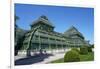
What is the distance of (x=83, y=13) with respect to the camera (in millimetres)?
2664

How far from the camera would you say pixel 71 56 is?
8.47 feet

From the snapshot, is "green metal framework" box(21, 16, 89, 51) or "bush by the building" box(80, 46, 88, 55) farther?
"bush by the building" box(80, 46, 88, 55)

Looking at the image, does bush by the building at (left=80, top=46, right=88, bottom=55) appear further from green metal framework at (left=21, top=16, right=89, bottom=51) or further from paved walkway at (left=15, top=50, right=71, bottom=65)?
paved walkway at (left=15, top=50, right=71, bottom=65)

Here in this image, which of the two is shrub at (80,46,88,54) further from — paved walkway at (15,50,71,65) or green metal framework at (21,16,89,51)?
paved walkway at (15,50,71,65)

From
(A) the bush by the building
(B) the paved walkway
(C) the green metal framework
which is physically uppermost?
(C) the green metal framework

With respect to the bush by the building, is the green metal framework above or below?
above

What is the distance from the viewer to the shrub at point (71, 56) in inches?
101

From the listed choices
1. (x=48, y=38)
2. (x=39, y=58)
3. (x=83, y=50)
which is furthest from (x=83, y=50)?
(x=39, y=58)

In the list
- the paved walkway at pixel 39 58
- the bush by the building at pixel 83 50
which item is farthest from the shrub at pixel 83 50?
the paved walkway at pixel 39 58

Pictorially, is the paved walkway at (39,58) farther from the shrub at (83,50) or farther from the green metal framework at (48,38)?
the shrub at (83,50)

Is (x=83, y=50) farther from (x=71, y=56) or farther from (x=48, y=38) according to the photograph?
(x=48, y=38)

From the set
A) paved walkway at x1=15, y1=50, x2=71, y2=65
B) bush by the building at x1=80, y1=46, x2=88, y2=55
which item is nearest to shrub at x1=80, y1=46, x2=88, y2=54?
bush by the building at x1=80, y1=46, x2=88, y2=55

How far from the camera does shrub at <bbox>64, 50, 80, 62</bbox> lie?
256 centimetres
